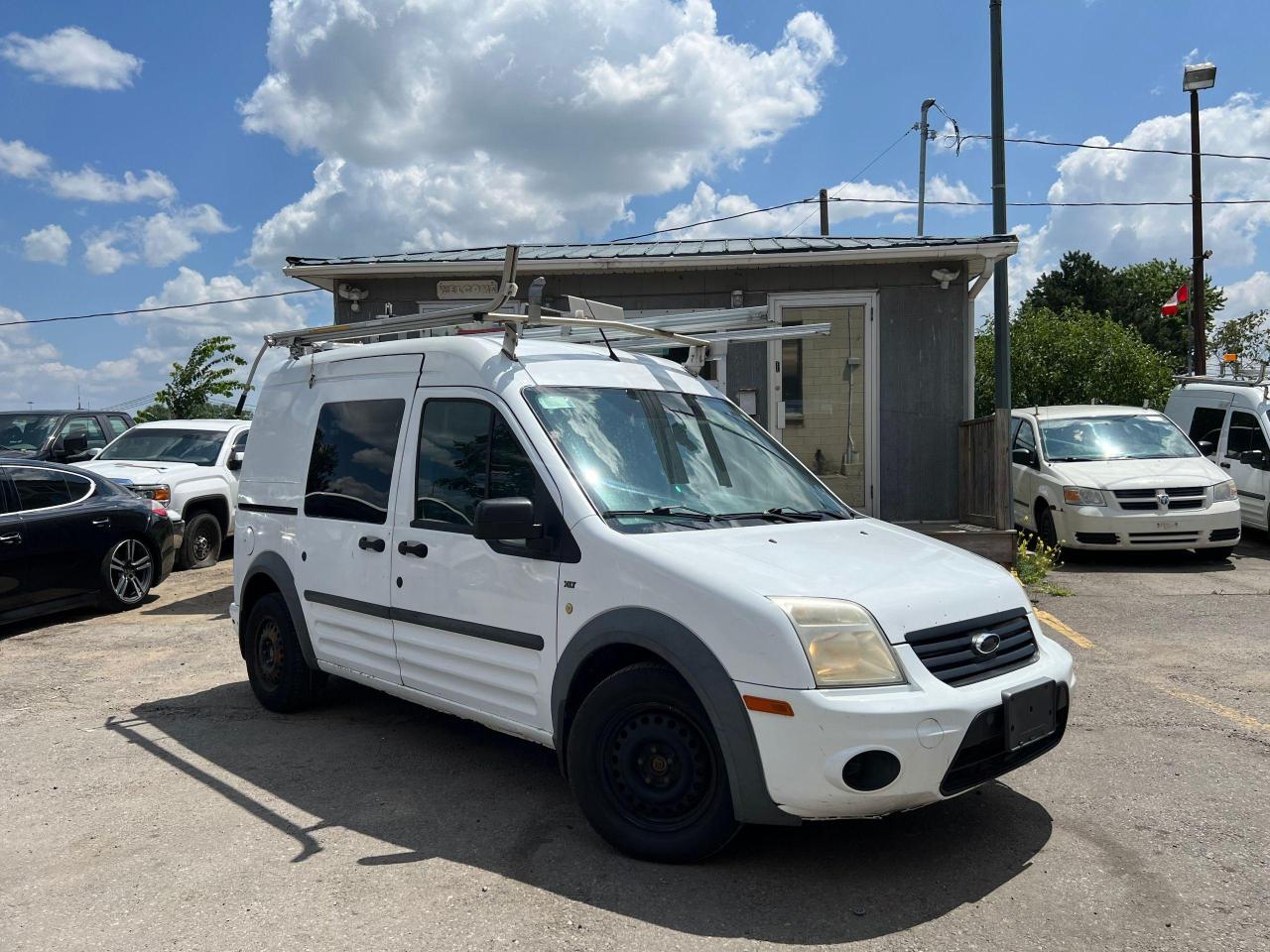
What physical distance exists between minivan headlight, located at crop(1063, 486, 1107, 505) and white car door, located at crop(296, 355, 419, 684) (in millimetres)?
8555

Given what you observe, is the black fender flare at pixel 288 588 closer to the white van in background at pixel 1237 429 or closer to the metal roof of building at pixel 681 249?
the metal roof of building at pixel 681 249

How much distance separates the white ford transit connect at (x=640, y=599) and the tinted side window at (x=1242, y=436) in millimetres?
10406

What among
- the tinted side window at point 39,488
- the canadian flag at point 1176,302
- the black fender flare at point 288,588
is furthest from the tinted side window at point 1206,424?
the tinted side window at point 39,488

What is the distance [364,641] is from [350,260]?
7.02m

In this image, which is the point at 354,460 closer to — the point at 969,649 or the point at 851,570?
the point at 851,570

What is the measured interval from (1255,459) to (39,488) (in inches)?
525

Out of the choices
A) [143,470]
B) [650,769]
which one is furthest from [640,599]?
[143,470]

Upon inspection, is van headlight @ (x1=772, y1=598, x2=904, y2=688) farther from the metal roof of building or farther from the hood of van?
the metal roof of building

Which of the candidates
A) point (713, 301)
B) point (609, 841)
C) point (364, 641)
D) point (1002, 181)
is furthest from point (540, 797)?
point (1002, 181)

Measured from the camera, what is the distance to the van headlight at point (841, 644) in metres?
3.29

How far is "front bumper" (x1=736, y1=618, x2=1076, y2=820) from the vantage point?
10.6 ft

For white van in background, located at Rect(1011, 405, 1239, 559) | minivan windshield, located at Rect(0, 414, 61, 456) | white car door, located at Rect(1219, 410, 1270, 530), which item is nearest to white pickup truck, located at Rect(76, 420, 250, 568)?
minivan windshield, located at Rect(0, 414, 61, 456)

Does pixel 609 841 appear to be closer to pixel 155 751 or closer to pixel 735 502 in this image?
pixel 735 502

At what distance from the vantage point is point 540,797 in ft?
14.6
